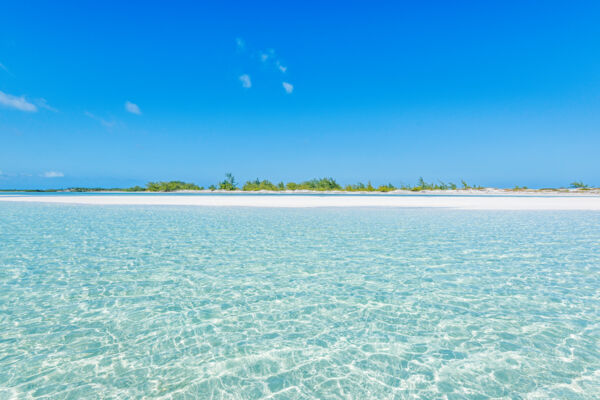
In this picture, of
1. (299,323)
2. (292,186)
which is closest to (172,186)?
(292,186)

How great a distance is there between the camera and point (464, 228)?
10500 mm

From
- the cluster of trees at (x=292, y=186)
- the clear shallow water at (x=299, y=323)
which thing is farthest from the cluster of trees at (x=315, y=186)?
the clear shallow water at (x=299, y=323)

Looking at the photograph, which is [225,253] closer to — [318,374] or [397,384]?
[318,374]

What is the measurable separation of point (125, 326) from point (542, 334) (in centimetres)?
457

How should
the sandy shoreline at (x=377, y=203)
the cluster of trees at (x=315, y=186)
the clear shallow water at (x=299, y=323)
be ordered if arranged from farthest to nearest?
1. the cluster of trees at (x=315, y=186)
2. the sandy shoreline at (x=377, y=203)
3. the clear shallow water at (x=299, y=323)

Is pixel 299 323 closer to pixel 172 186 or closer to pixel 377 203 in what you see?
pixel 377 203

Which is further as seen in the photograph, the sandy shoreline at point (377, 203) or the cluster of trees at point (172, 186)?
the cluster of trees at point (172, 186)

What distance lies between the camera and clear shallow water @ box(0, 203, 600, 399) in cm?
245

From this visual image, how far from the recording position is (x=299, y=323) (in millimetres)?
3473

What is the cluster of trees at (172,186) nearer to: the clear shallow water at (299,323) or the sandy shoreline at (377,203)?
the sandy shoreline at (377,203)

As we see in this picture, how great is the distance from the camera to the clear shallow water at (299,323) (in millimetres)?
2449

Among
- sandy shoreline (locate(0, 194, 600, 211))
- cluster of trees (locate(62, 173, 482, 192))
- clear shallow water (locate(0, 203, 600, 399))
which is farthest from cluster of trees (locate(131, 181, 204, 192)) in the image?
clear shallow water (locate(0, 203, 600, 399))

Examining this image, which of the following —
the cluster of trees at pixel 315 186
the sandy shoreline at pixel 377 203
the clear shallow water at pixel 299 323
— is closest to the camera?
the clear shallow water at pixel 299 323

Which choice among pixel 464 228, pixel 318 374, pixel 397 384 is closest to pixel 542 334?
pixel 397 384
